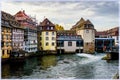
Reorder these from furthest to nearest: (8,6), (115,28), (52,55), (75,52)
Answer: (52,55) < (75,52) < (115,28) < (8,6)

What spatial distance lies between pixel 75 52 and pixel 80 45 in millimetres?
574

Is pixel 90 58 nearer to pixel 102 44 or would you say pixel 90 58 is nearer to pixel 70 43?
pixel 102 44

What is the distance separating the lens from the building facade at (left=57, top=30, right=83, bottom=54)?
276 inches

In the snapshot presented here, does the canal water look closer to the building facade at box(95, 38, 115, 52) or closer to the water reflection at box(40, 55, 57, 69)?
the water reflection at box(40, 55, 57, 69)

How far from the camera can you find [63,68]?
22.0 ft

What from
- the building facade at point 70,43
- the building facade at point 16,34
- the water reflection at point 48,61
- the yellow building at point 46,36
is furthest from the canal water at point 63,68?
the yellow building at point 46,36

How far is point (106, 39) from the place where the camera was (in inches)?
273

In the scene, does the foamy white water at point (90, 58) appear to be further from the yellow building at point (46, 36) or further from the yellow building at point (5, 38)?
the yellow building at point (5, 38)

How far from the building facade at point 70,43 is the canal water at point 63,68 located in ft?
0.56

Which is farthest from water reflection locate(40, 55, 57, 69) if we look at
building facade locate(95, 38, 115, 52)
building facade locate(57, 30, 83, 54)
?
building facade locate(95, 38, 115, 52)

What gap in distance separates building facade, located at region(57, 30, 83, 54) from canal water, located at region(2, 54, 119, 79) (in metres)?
0.17

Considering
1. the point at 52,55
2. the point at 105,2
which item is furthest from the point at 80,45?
the point at 105,2

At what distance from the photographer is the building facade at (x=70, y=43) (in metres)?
7.00

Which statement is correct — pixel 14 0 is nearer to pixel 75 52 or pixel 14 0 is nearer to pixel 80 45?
pixel 80 45
